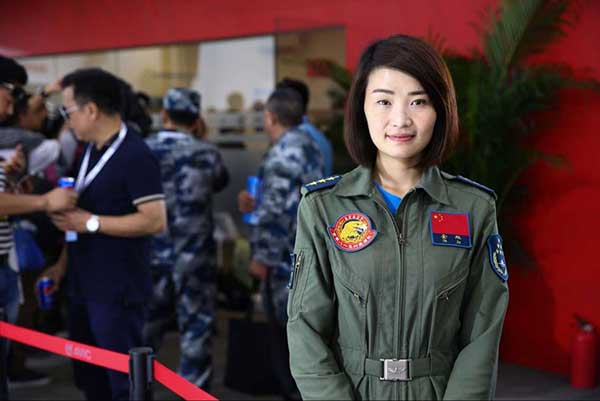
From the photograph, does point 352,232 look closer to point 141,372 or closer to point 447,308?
point 447,308

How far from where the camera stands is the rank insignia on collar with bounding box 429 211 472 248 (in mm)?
1639

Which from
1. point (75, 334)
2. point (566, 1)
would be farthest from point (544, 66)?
point (75, 334)

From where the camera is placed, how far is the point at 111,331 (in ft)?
10.2

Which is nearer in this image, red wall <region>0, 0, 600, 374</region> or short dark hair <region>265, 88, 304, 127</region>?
short dark hair <region>265, 88, 304, 127</region>

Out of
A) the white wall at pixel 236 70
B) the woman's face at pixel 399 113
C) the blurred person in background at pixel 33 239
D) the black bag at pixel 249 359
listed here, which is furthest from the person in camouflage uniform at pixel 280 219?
the white wall at pixel 236 70

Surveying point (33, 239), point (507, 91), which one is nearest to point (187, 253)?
point (33, 239)

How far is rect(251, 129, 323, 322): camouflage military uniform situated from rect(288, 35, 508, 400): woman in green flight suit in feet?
7.35

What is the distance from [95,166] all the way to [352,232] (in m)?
1.79

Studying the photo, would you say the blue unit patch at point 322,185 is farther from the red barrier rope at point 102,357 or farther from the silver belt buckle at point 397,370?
the red barrier rope at point 102,357

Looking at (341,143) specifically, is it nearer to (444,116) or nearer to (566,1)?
(566,1)

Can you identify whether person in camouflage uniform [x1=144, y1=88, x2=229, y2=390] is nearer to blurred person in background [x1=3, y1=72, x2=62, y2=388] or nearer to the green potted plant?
blurred person in background [x1=3, y1=72, x2=62, y2=388]

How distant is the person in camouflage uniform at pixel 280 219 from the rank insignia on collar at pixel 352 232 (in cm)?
227

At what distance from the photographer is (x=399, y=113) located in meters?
1.62

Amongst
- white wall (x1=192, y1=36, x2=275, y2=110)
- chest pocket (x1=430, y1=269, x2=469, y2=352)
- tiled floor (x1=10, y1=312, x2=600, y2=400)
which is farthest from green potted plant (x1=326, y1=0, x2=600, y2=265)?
chest pocket (x1=430, y1=269, x2=469, y2=352)
